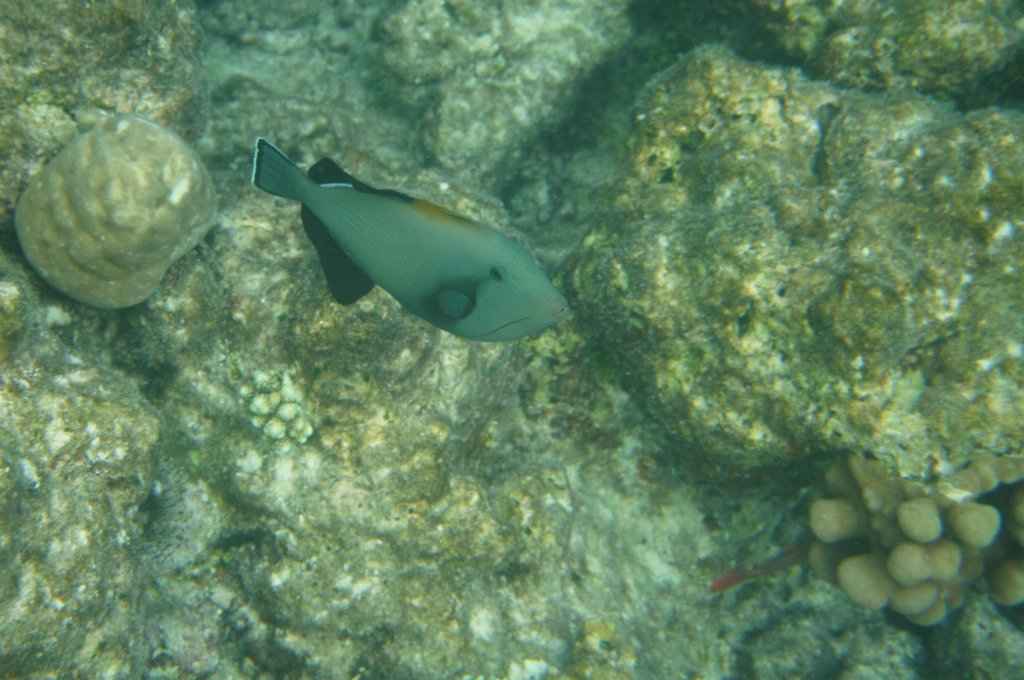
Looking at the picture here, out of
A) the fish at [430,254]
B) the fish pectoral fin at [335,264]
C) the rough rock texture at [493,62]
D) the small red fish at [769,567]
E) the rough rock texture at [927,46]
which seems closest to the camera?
the fish at [430,254]

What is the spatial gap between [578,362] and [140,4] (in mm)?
3356

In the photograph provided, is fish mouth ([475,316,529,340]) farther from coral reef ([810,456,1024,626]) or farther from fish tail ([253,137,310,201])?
coral reef ([810,456,1024,626])

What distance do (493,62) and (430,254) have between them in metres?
3.53

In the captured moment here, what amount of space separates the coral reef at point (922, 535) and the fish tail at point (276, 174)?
10.2ft

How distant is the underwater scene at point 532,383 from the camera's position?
2.70 meters

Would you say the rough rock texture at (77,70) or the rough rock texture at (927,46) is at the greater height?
the rough rock texture at (927,46)

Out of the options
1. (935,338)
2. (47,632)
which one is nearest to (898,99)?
(935,338)

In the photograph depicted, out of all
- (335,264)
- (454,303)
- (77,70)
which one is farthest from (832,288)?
(77,70)

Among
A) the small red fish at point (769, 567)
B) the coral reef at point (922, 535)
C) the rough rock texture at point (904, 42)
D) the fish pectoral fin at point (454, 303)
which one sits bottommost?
the small red fish at point (769, 567)

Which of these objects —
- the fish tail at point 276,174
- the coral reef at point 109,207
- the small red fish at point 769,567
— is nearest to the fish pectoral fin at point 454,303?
the fish tail at point 276,174

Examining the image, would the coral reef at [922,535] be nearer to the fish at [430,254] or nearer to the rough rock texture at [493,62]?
the fish at [430,254]

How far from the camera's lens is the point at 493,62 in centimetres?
505

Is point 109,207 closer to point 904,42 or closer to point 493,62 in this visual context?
point 493,62

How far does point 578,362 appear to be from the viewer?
418 cm
